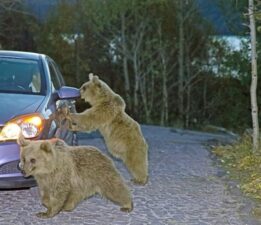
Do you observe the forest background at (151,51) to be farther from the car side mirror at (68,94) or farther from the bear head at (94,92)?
the bear head at (94,92)

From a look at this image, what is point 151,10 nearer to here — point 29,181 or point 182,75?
point 182,75

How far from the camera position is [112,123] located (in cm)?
781

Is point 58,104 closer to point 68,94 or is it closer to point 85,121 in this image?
point 68,94

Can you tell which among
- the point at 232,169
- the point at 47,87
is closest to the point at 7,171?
the point at 47,87

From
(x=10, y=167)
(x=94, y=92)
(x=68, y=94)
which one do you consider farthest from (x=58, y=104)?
(x=10, y=167)

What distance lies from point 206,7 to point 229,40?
1.31 m

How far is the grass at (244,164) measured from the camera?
8.39 m

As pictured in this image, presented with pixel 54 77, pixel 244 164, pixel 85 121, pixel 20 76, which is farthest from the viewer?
pixel 244 164

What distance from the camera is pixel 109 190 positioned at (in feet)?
22.3

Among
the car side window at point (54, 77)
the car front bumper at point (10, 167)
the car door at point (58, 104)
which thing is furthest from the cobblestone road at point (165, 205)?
the car side window at point (54, 77)

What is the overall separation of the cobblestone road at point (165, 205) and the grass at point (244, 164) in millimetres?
206

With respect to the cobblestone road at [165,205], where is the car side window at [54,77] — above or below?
above

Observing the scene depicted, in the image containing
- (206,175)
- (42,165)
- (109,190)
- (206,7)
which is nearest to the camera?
(42,165)

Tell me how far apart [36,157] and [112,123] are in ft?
5.44
